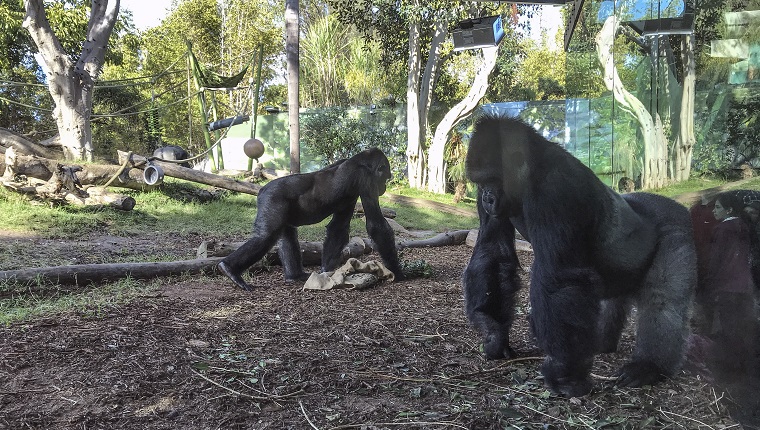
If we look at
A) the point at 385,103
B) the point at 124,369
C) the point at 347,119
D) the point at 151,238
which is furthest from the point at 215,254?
the point at 385,103

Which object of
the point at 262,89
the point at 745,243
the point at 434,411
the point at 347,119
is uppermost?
the point at 262,89

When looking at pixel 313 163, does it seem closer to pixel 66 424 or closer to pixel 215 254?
pixel 215 254

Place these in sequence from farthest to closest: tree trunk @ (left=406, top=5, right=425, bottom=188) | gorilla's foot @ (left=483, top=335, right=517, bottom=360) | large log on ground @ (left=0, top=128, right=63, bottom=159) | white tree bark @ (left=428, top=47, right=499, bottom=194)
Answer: tree trunk @ (left=406, top=5, right=425, bottom=188)
white tree bark @ (left=428, top=47, right=499, bottom=194)
large log on ground @ (left=0, top=128, right=63, bottom=159)
gorilla's foot @ (left=483, top=335, right=517, bottom=360)

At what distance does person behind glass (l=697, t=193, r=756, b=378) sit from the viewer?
2.41m

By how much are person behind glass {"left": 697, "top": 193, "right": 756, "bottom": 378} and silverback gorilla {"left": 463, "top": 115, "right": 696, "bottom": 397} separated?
9.1 inches

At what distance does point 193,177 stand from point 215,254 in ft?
20.2

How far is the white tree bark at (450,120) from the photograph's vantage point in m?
16.3

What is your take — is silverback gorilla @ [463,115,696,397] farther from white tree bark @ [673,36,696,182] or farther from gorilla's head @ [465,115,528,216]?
white tree bark @ [673,36,696,182]

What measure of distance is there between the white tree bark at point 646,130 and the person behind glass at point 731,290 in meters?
1.13

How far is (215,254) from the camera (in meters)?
6.75

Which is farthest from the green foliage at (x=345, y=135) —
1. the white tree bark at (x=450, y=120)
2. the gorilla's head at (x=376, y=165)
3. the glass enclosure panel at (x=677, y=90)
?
the glass enclosure panel at (x=677, y=90)

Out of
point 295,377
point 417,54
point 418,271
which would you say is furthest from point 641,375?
point 417,54

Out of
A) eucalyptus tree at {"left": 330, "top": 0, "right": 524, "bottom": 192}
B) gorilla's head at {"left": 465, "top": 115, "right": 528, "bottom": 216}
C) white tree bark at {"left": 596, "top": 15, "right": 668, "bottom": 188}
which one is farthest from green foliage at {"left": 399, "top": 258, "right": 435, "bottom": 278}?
eucalyptus tree at {"left": 330, "top": 0, "right": 524, "bottom": 192}

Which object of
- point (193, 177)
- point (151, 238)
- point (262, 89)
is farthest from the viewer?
point (262, 89)
